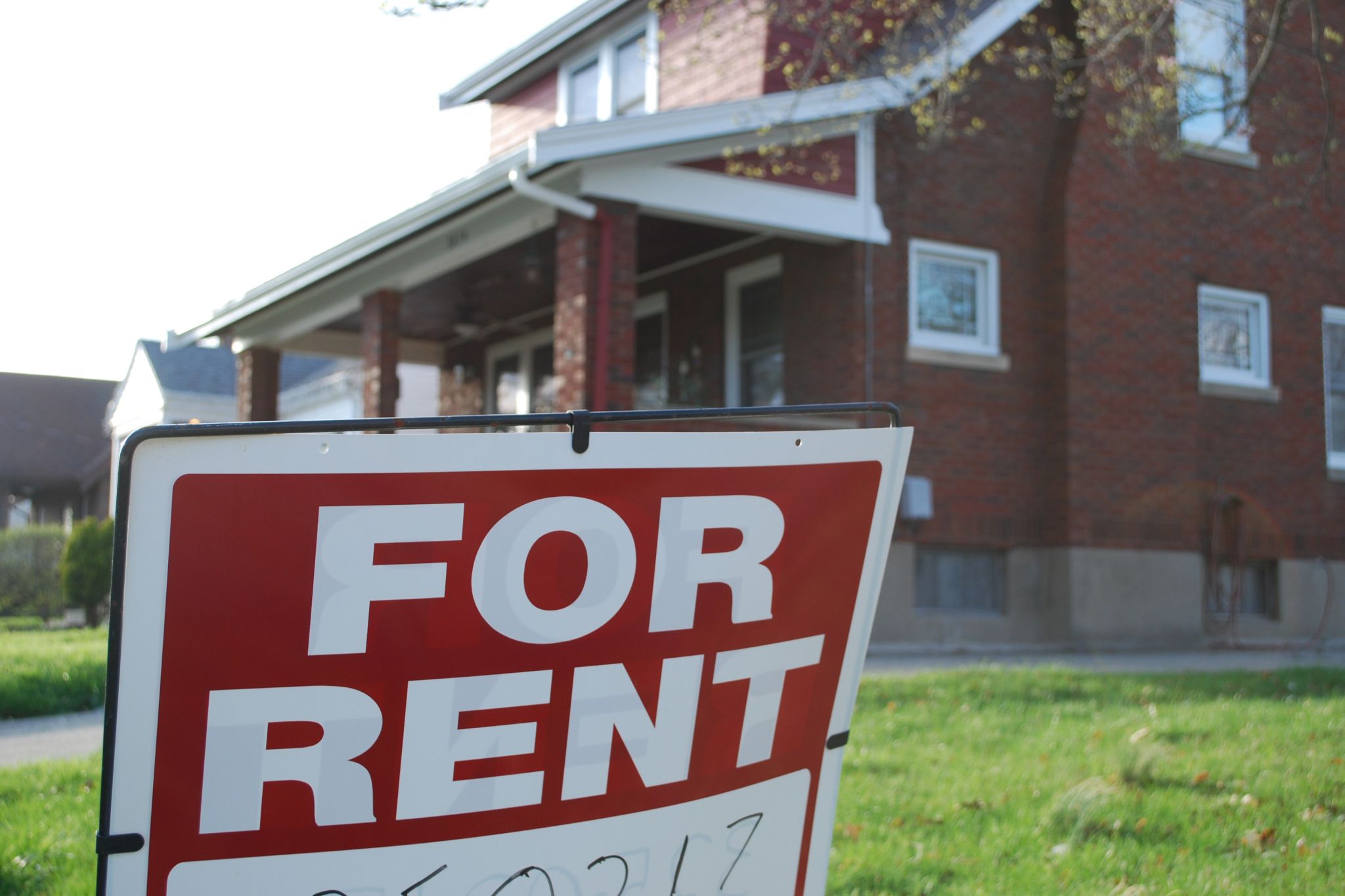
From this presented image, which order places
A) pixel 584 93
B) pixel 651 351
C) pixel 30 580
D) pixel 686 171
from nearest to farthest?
pixel 686 171 → pixel 651 351 → pixel 584 93 → pixel 30 580

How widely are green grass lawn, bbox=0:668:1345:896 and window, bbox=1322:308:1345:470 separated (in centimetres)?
834

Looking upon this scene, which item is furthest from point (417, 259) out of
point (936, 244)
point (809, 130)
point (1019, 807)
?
point (1019, 807)

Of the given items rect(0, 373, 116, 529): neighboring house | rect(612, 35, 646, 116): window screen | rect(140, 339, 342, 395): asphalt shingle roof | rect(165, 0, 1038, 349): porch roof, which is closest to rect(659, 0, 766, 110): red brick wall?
rect(612, 35, 646, 116): window screen

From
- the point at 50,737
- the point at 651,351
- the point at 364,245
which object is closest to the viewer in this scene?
the point at 50,737

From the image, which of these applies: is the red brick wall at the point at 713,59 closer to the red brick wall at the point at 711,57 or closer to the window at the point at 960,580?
the red brick wall at the point at 711,57

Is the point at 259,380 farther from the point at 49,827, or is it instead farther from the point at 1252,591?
the point at 1252,591

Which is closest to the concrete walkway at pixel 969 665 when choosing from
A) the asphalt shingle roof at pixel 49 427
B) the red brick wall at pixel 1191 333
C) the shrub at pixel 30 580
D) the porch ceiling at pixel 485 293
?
the red brick wall at pixel 1191 333

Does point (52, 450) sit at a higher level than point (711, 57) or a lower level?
lower

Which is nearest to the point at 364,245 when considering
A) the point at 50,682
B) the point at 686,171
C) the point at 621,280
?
the point at 621,280

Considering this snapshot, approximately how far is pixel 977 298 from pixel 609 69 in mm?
5117

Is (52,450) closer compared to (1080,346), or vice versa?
(1080,346)

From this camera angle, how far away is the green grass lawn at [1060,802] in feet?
13.3

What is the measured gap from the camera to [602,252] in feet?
32.0

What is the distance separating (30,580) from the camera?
15.4m
